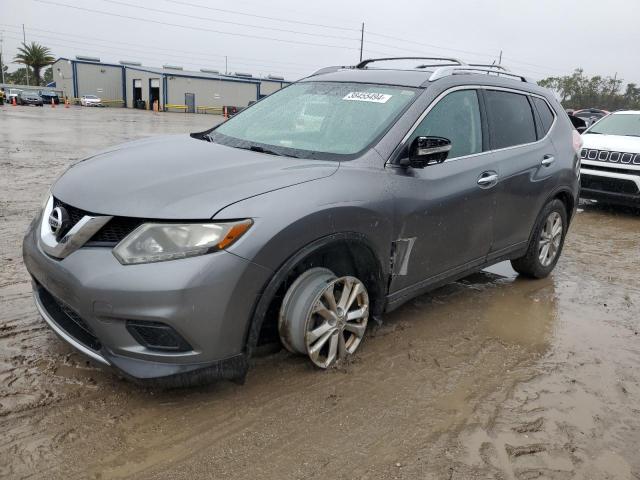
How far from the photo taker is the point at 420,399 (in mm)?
2939

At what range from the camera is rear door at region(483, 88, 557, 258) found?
13.2 ft

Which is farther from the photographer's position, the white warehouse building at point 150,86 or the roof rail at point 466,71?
the white warehouse building at point 150,86

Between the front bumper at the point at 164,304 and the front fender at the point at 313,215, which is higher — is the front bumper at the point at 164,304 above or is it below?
below

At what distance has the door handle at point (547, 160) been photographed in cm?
449

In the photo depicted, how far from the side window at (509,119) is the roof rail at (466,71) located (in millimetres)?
209

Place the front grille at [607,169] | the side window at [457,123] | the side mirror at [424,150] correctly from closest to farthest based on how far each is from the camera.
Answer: the side mirror at [424,150] → the side window at [457,123] → the front grille at [607,169]

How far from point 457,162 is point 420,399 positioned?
1.58m

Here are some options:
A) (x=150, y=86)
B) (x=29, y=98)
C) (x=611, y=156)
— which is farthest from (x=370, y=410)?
(x=150, y=86)

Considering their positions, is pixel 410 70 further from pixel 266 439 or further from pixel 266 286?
pixel 266 439

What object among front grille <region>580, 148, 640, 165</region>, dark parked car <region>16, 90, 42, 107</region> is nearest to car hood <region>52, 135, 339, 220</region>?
front grille <region>580, 148, 640, 165</region>

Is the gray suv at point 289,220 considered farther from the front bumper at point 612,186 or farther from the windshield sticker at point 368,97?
the front bumper at point 612,186

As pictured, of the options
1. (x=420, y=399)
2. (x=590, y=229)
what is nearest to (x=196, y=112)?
(x=590, y=229)

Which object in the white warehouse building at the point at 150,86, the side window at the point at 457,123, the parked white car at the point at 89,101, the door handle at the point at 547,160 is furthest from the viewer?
the white warehouse building at the point at 150,86

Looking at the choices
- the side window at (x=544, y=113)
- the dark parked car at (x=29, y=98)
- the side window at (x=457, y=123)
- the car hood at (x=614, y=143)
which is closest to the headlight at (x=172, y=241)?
the side window at (x=457, y=123)
